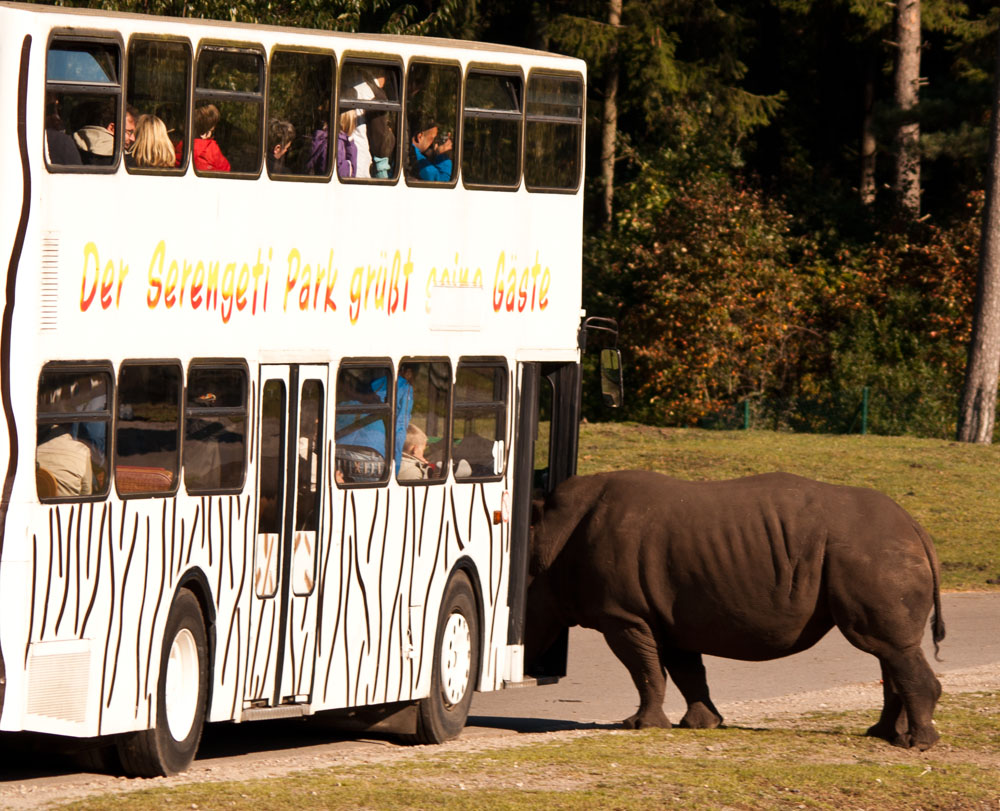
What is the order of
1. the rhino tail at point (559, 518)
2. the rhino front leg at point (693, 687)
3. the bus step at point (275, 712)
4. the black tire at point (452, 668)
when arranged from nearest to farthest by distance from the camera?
the bus step at point (275, 712), the black tire at point (452, 668), the rhino front leg at point (693, 687), the rhino tail at point (559, 518)

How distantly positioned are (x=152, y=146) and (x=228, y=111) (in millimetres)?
675

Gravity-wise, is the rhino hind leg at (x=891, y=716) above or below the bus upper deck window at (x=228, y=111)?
below

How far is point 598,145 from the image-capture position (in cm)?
4750

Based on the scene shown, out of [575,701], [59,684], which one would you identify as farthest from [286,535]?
[575,701]

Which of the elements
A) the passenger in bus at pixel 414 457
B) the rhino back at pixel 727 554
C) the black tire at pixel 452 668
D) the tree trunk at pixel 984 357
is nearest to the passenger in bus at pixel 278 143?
the passenger in bus at pixel 414 457

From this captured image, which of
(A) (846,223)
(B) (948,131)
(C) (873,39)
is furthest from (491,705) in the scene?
(C) (873,39)

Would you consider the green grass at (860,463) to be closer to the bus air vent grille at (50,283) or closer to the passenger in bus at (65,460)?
the passenger in bus at (65,460)

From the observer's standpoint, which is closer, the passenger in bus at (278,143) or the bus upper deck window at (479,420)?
the passenger in bus at (278,143)

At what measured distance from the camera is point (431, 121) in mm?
14016

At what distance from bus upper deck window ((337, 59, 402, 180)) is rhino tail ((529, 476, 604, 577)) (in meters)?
2.87

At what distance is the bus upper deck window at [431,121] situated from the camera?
1388 cm

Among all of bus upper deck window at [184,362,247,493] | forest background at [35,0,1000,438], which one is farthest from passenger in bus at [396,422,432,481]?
forest background at [35,0,1000,438]

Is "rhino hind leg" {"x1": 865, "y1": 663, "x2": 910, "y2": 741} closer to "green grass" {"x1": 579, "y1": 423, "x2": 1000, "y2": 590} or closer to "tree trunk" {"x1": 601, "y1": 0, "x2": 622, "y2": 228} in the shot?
"green grass" {"x1": 579, "y1": 423, "x2": 1000, "y2": 590}

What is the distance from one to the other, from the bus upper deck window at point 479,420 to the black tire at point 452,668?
797 mm
